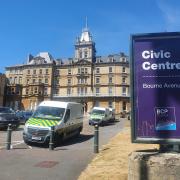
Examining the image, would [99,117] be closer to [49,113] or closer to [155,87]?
[49,113]

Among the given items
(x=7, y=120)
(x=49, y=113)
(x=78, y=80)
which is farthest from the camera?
(x=78, y=80)

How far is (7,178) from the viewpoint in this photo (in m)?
8.56

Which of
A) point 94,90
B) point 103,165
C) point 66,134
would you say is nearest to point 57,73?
point 94,90

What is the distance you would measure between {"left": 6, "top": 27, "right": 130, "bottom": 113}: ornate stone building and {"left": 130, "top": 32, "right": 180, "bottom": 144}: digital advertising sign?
79.5 m

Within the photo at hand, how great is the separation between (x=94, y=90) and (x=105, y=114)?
49971 mm

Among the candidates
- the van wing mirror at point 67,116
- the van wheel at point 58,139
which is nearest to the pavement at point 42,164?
the van wheel at point 58,139

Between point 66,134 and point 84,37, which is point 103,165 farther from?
point 84,37

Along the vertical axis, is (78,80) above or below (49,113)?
above

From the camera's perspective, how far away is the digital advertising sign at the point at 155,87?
283 inches

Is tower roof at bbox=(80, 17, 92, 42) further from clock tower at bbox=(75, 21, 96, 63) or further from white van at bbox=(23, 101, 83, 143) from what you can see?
white van at bbox=(23, 101, 83, 143)

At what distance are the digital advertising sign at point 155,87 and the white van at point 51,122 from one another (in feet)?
31.4

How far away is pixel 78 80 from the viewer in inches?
3632

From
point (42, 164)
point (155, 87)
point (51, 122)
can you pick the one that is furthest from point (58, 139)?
point (155, 87)

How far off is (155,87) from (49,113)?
11449 mm
